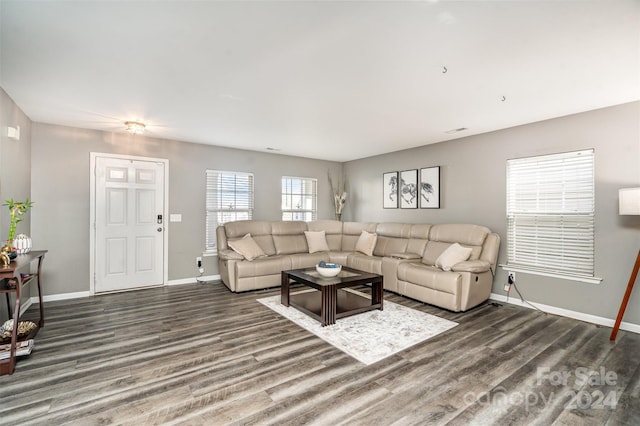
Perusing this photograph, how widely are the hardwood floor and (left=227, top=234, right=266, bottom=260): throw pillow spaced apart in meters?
1.46

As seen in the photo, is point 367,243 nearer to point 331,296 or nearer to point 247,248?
point 247,248

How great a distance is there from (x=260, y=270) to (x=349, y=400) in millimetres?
2937

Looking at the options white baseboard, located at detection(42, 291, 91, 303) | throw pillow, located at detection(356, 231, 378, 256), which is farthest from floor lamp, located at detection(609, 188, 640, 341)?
white baseboard, located at detection(42, 291, 91, 303)

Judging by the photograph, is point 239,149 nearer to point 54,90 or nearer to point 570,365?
point 54,90

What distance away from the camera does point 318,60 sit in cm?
236

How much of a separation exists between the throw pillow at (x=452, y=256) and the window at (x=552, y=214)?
29.0 inches

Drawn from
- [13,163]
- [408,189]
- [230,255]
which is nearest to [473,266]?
[408,189]

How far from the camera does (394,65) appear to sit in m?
2.42

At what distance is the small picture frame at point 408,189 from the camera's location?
17.9 ft

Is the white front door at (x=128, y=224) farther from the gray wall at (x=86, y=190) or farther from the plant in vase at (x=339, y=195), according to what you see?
the plant in vase at (x=339, y=195)

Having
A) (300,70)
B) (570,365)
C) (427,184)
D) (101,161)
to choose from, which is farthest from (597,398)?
(101,161)

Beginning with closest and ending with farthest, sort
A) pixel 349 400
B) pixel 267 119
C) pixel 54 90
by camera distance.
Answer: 1. pixel 349 400
2. pixel 54 90
3. pixel 267 119

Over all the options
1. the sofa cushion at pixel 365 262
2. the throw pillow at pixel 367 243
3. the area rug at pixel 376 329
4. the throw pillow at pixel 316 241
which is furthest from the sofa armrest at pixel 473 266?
the throw pillow at pixel 316 241

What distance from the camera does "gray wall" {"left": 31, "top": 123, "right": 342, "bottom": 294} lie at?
4.10m
